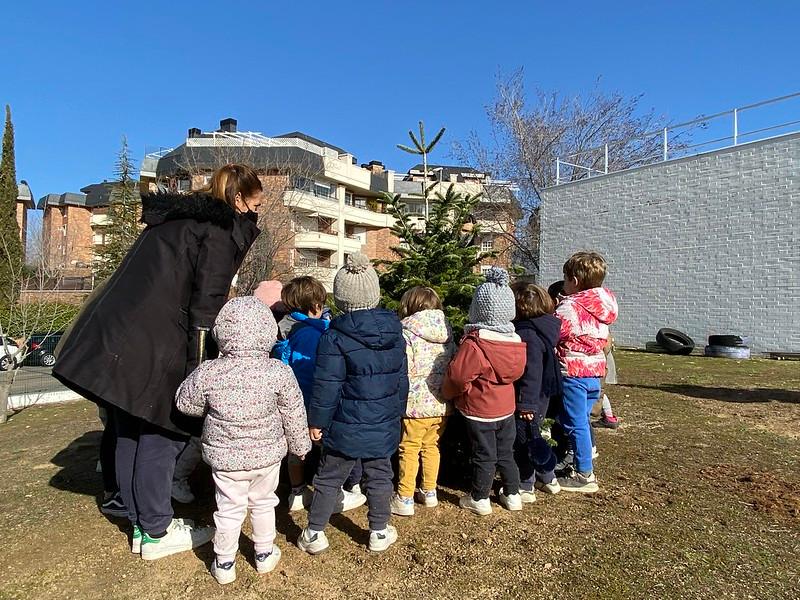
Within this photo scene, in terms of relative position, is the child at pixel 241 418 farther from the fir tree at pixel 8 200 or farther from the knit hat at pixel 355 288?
the fir tree at pixel 8 200

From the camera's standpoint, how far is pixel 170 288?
291 centimetres

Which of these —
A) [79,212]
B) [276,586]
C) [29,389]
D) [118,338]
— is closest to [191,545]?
[276,586]

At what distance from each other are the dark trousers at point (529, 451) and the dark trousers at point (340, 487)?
116 cm

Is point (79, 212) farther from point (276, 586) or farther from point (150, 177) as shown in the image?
point (276, 586)

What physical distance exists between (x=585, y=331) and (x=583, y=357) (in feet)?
0.63

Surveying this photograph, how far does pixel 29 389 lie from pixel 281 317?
30.0ft

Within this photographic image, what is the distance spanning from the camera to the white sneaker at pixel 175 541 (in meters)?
3.04

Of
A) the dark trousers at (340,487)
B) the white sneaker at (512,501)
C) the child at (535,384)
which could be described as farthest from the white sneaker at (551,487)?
the dark trousers at (340,487)

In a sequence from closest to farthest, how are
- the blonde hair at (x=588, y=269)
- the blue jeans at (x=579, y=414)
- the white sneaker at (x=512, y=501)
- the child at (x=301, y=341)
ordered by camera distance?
1. the child at (x=301, y=341)
2. the white sneaker at (x=512, y=501)
3. the blue jeans at (x=579, y=414)
4. the blonde hair at (x=588, y=269)

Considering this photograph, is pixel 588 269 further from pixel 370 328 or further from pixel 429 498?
pixel 429 498

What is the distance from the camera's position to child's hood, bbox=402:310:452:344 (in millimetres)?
3721

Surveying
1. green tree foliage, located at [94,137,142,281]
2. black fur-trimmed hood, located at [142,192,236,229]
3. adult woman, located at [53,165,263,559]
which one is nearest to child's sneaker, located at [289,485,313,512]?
adult woman, located at [53,165,263,559]

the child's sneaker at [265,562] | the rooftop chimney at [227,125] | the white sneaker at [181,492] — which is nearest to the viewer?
the child's sneaker at [265,562]

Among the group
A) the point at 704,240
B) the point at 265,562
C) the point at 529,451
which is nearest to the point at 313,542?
the point at 265,562
